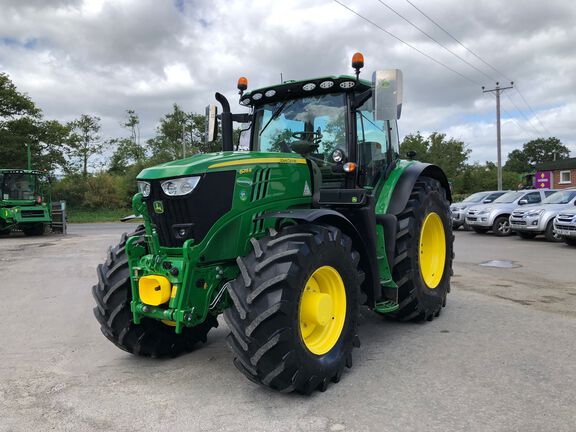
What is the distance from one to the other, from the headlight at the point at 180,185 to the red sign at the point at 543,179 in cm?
4856

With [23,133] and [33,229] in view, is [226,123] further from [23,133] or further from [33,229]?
[23,133]

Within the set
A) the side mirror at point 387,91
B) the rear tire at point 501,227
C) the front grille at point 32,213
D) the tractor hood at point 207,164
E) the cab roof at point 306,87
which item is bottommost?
the rear tire at point 501,227

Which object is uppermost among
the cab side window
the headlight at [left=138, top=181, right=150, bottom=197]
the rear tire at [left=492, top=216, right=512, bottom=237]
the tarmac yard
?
the cab side window

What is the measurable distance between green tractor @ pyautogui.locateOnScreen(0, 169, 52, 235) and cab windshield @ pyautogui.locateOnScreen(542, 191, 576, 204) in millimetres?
18613

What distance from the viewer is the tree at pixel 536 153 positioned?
317 feet

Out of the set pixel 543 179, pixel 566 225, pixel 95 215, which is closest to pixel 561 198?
pixel 566 225

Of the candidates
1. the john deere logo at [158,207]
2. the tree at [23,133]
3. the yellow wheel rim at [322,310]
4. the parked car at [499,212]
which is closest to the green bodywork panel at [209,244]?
the john deere logo at [158,207]

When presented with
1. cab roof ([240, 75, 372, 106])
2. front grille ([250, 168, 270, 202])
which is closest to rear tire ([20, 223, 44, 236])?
cab roof ([240, 75, 372, 106])

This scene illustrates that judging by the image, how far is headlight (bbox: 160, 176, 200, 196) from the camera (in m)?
3.58

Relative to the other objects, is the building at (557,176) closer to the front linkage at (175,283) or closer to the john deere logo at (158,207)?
the front linkage at (175,283)

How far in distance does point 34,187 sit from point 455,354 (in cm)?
1951

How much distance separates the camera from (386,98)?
426 centimetres

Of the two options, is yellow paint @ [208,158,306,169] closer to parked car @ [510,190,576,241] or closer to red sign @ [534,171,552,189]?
parked car @ [510,190,576,241]

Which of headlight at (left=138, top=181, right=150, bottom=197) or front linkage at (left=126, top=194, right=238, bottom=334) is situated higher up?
headlight at (left=138, top=181, right=150, bottom=197)
